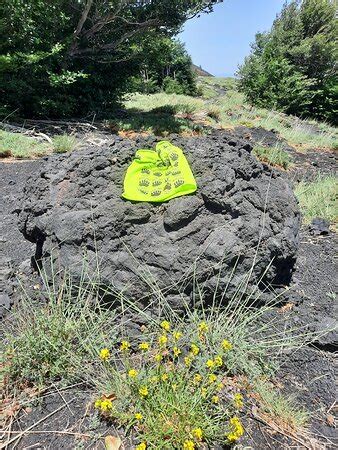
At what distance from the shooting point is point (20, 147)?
6.18m

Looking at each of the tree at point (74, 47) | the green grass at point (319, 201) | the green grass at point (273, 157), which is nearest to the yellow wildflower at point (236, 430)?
the green grass at point (319, 201)

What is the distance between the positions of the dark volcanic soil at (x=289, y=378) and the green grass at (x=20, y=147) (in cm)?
271

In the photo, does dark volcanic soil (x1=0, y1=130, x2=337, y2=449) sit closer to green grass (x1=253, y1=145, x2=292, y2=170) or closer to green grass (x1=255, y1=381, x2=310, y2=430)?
green grass (x1=255, y1=381, x2=310, y2=430)

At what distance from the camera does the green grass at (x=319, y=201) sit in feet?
14.8

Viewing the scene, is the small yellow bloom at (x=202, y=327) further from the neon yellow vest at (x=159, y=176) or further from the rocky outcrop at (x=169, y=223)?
the neon yellow vest at (x=159, y=176)

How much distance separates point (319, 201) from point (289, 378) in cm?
322

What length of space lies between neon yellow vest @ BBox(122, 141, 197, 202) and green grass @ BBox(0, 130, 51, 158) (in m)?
3.98

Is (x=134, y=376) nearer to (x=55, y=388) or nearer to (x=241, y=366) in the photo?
(x=55, y=388)

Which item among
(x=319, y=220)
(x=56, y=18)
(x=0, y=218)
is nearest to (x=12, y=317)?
(x=0, y=218)

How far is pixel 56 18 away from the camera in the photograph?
335 inches

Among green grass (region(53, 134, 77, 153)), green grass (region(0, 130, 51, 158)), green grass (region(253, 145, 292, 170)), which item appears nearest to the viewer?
green grass (region(0, 130, 51, 158))

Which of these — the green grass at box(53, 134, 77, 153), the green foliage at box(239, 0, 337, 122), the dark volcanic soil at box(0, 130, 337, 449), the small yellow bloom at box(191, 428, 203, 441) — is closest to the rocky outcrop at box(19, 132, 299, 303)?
the dark volcanic soil at box(0, 130, 337, 449)

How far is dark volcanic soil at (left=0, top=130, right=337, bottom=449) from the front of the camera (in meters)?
1.70

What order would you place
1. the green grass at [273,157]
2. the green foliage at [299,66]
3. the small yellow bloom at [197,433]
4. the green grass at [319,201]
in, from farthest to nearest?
the green foliage at [299,66], the green grass at [273,157], the green grass at [319,201], the small yellow bloom at [197,433]
